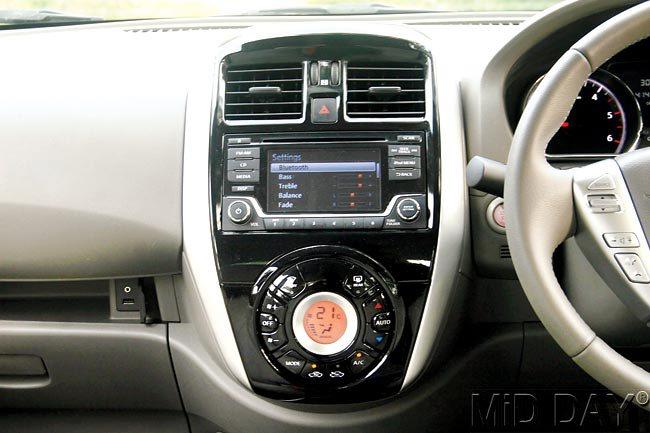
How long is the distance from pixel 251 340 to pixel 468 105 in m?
0.61

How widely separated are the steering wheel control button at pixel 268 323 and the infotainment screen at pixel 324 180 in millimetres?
194

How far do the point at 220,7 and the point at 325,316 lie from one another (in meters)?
0.84

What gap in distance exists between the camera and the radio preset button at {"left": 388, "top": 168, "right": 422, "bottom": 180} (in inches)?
60.8

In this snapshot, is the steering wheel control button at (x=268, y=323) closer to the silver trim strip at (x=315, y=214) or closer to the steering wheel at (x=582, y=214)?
the silver trim strip at (x=315, y=214)

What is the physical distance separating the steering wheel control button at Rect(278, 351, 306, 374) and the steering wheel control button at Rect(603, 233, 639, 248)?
1.88 feet

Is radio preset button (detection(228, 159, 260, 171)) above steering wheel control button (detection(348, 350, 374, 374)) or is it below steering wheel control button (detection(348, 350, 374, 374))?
above

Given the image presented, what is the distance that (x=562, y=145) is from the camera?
1624 mm

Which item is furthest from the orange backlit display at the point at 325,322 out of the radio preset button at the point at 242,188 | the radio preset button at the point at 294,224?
the radio preset button at the point at 242,188

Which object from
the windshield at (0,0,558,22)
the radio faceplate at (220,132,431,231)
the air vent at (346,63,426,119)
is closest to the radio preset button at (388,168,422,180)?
the radio faceplate at (220,132,431,231)

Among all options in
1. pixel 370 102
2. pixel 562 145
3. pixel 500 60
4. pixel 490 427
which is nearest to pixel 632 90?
pixel 562 145

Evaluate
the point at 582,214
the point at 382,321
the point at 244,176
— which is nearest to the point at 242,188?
the point at 244,176

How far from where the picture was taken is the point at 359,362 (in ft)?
4.99

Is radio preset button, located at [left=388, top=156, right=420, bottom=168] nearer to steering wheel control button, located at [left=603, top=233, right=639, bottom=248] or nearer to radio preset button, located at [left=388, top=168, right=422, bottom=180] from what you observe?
radio preset button, located at [left=388, top=168, right=422, bottom=180]

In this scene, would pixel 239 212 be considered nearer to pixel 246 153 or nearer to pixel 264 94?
pixel 246 153
